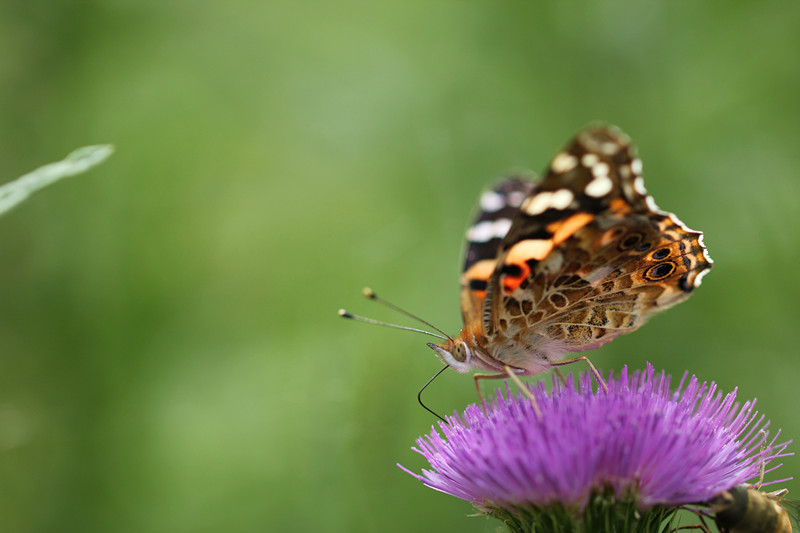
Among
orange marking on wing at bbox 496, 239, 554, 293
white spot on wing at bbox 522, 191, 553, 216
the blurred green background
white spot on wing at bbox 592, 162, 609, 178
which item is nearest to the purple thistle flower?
orange marking on wing at bbox 496, 239, 554, 293

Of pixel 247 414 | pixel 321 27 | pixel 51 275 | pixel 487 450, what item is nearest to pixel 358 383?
pixel 247 414

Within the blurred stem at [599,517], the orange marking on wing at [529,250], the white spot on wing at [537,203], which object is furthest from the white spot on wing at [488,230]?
the blurred stem at [599,517]

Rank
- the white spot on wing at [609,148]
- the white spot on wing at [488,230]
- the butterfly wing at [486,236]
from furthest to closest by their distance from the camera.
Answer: the white spot on wing at [488,230] → the butterfly wing at [486,236] → the white spot on wing at [609,148]

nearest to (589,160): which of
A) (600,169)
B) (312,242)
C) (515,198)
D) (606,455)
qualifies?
(600,169)

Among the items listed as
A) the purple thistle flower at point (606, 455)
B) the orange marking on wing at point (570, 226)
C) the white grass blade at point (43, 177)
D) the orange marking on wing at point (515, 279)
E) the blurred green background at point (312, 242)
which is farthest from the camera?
the blurred green background at point (312, 242)

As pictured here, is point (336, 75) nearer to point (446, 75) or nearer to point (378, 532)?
point (446, 75)

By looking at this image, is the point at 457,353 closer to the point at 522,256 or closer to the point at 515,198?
the point at 522,256

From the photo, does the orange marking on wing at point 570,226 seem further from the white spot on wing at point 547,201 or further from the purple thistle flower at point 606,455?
the purple thistle flower at point 606,455
